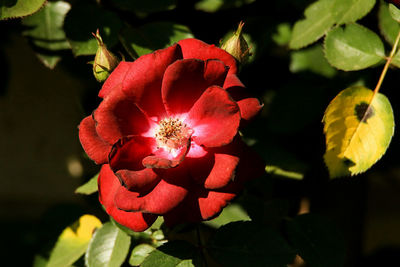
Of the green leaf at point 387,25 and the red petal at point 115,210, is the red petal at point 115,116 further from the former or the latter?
the green leaf at point 387,25

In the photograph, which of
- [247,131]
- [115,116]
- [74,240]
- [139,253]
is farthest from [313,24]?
[74,240]

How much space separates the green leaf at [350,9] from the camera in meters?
0.94

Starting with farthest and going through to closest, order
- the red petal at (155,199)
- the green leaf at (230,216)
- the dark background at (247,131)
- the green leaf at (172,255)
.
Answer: the dark background at (247,131), the green leaf at (230,216), the green leaf at (172,255), the red petal at (155,199)

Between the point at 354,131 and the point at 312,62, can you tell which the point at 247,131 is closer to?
the point at 312,62

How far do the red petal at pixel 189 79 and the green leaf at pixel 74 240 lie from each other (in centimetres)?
44

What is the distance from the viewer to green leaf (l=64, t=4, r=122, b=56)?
0.99m

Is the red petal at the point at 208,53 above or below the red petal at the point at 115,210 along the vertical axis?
above

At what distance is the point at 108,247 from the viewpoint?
3.30ft

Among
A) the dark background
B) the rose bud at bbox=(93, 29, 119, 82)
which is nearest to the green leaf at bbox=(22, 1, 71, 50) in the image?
the dark background

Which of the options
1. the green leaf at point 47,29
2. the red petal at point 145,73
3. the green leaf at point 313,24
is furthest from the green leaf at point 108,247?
the green leaf at point 313,24

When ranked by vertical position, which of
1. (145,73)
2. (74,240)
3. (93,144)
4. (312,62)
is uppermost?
(145,73)

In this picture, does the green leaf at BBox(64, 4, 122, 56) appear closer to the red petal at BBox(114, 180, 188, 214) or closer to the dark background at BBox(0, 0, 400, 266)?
the dark background at BBox(0, 0, 400, 266)

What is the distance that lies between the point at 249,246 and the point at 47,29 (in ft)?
2.35

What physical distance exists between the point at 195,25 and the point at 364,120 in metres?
0.57
